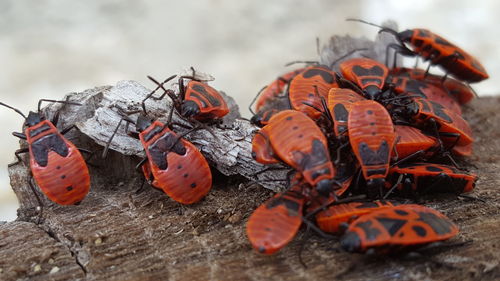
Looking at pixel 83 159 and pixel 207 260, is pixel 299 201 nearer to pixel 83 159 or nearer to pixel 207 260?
pixel 207 260

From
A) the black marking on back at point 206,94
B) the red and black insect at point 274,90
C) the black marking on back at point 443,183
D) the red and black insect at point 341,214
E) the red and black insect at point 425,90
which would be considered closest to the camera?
the red and black insect at point 341,214

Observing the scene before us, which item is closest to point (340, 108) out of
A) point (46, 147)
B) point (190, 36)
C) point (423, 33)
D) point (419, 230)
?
point (419, 230)

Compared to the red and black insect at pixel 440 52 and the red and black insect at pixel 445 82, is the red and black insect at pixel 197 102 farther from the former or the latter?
the red and black insect at pixel 440 52

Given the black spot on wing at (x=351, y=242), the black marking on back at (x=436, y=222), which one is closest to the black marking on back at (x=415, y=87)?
the black marking on back at (x=436, y=222)

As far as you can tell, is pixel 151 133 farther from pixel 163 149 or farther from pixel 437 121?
pixel 437 121

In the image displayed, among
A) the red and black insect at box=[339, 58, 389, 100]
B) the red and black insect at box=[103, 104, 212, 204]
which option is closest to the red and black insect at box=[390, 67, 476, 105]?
the red and black insect at box=[339, 58, 389, 100]
